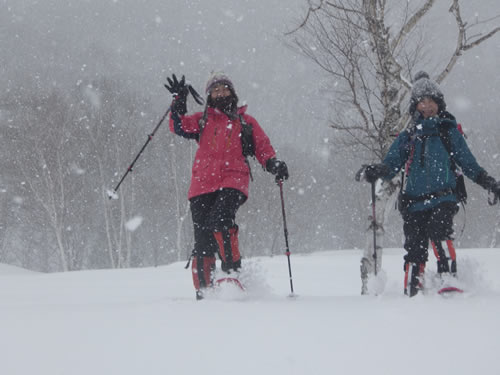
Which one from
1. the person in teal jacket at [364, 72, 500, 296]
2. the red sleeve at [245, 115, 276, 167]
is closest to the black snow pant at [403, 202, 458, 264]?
the person in teal jacket at [364, 72, 500, 296]

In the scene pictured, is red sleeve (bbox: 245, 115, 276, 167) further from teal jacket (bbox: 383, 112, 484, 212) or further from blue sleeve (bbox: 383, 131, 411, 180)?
teal jacket (bbox: 383, 112, 484, 212)

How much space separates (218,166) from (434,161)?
1758 millimetres

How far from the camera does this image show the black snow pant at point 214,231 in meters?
3.05

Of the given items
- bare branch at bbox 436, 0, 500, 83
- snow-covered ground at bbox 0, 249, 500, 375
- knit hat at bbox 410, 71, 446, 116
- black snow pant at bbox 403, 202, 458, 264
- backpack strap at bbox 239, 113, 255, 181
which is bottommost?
snow-covered ground at bbox 0, 249, 500, 375

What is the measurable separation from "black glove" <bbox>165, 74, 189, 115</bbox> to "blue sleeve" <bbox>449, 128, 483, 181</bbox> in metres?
2.28

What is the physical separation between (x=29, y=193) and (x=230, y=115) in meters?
23.2

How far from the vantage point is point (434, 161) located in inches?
124

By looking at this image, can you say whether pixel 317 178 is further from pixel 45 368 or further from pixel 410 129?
pixel 45 368

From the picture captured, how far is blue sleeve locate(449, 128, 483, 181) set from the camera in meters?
3.12

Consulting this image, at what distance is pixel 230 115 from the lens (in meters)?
3.43

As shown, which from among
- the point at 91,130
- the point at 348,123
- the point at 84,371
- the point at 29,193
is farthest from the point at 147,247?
the point at 84,371

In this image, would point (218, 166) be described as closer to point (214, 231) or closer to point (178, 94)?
point (214, 231)

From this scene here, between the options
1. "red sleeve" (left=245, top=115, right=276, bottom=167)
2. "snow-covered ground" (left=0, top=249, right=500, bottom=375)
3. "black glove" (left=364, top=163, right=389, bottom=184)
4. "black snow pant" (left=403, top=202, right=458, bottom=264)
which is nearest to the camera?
"snow-covered ground" (left=0, top=249, right=500, bottom=375)

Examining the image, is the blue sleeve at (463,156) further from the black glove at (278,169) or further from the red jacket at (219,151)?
the red jacket at (219,151)
